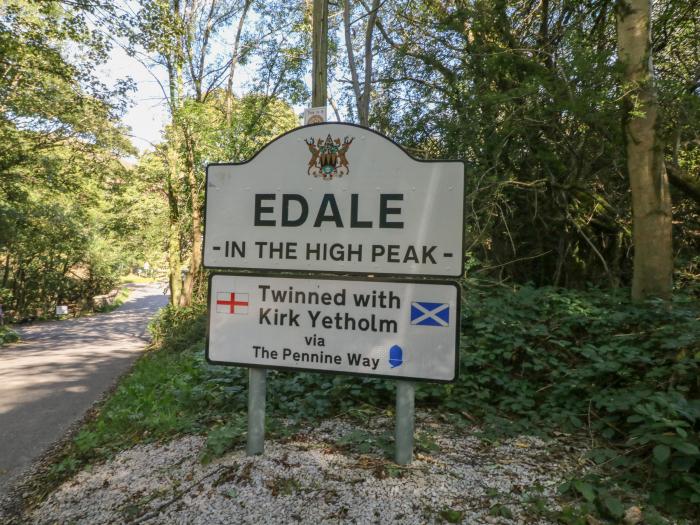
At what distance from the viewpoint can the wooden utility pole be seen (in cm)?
607

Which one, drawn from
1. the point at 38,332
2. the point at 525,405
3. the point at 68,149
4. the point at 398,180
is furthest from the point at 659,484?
the point at 38,332

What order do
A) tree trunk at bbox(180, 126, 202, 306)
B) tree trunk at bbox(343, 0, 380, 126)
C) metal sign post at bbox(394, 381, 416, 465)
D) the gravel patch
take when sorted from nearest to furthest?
the gravel patch
metal sign post at bbox(394, 381, 416, 465)
tree trunk at bbox(343, 0, 380, 126)
tree trunk at bbox(180, 126, 202, 306)

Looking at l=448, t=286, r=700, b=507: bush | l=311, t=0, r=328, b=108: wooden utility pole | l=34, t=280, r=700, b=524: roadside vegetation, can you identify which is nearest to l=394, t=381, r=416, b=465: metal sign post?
l=34, t=280, r=700, b=524: roadside vegetation

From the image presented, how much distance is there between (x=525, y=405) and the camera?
3918mm

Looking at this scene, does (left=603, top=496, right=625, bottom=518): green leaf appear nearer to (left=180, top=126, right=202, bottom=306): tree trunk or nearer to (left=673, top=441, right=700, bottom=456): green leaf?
(left=673, top=441, right=700, bottom=456): green leaf

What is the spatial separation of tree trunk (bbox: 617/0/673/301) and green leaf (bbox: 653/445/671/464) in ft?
12.4

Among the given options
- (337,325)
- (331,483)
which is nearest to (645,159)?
(337,325)

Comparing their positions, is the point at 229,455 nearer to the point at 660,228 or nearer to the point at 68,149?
the point at 660,228

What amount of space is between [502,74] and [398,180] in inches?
242

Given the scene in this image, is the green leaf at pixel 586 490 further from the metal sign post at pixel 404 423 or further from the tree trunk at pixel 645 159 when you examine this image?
the tree trunk at pixel 645 159

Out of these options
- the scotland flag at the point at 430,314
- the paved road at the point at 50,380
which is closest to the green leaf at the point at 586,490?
the scotland flag at the point at 430,314

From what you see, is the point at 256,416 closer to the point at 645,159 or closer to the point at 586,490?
the point at 586,490

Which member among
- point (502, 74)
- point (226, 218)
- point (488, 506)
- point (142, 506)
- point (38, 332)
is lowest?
point (38, 332)

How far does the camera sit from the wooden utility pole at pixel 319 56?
6.07 metres
